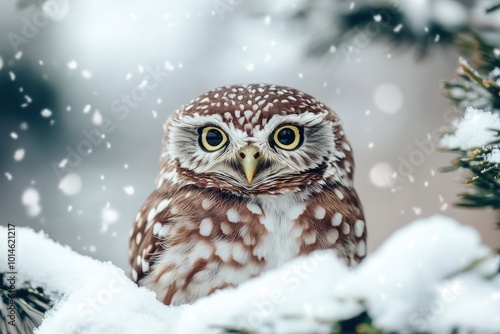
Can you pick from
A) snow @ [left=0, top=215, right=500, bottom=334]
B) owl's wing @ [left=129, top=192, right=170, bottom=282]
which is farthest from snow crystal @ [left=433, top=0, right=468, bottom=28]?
snow @ [left=0, top=215, right=500, bottom=334]

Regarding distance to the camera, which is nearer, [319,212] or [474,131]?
[474,131]

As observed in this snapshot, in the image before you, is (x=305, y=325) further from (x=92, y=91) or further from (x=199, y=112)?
(x=92, y=91)

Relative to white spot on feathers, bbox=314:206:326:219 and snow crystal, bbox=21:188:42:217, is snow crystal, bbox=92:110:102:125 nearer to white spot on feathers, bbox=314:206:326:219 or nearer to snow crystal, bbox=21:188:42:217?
snow crystal, bbox=21:188:42:217

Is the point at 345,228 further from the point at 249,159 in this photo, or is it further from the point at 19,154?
the point at 19,154

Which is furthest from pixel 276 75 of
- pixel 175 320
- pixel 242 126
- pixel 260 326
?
pixel 260 326

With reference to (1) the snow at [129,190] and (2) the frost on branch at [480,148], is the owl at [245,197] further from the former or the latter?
(1) the snow at [129,190]

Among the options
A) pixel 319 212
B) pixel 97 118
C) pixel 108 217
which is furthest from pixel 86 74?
pixel 319 212
